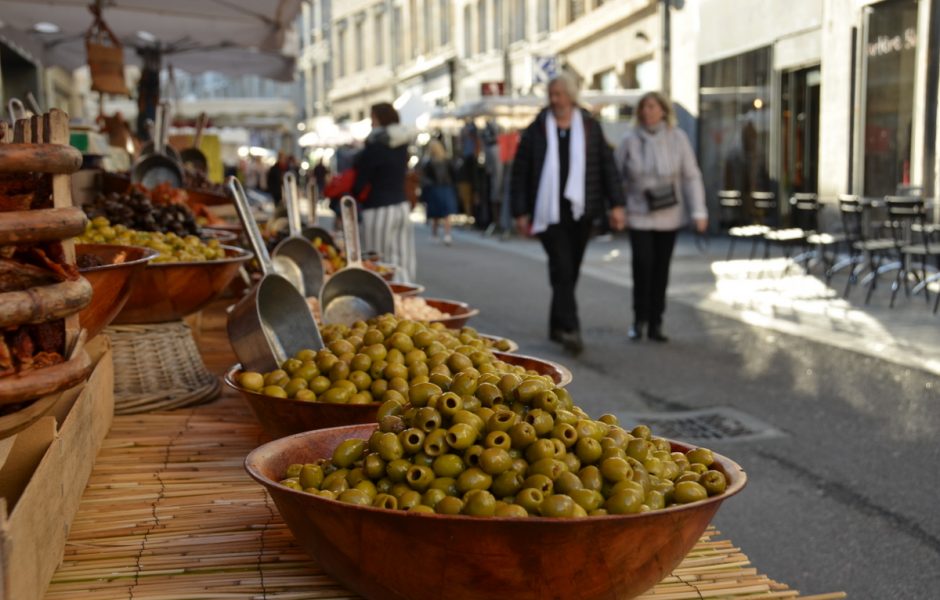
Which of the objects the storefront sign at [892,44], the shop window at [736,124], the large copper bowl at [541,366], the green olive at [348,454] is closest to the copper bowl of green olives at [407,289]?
the large copper bowl at [541,366]

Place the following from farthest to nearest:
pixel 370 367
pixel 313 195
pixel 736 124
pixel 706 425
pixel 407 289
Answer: pixel 736 124 < pixel 313 195 < pixel 706 425 < pixel 407 289 < pixel 370 367

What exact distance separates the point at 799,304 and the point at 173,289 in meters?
8.52

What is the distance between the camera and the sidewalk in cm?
811

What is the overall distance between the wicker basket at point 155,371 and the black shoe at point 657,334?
594 cm

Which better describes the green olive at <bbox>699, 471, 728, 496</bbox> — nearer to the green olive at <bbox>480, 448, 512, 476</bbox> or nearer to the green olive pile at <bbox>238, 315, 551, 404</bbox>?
the green olive at <bbox>480, 448, 512, 476</bbox>

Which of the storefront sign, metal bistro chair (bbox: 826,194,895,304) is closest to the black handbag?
metal bistro chair (bbox: 826,194,895,304)

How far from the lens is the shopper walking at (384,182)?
8.34 meters

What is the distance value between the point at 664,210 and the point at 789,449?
3.19m

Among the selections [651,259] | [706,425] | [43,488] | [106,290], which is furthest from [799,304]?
[43,488]

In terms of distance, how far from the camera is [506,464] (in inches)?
57.5

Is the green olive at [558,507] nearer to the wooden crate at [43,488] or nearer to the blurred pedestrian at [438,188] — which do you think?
the wooden crate at [43,488]

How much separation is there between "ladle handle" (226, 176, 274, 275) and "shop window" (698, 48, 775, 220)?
52.1 feet

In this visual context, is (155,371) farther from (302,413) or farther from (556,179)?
(556,179)

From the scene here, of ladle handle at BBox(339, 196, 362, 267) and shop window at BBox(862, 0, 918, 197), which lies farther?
shop window at BBox(862, 0, 918, 197)
